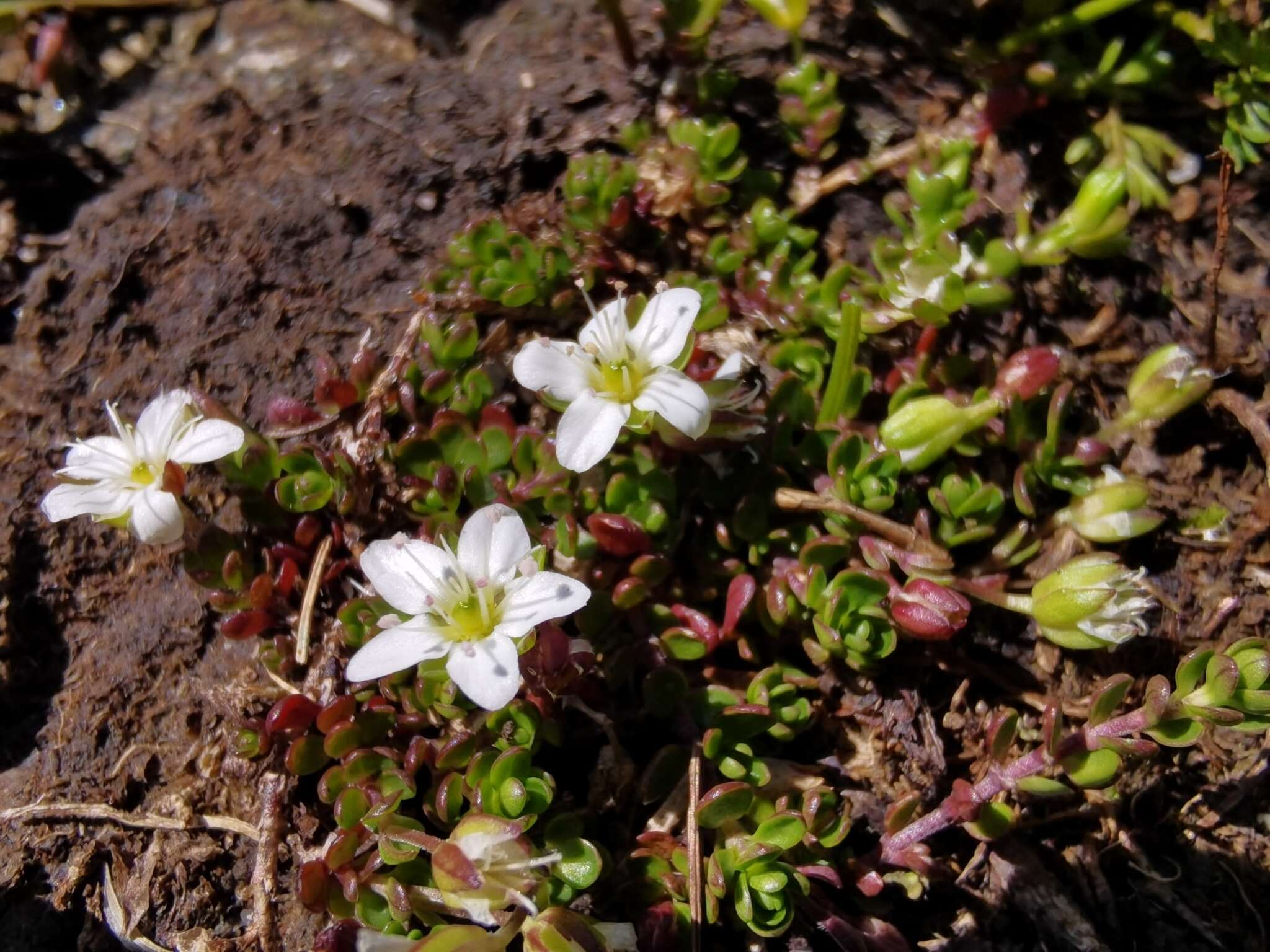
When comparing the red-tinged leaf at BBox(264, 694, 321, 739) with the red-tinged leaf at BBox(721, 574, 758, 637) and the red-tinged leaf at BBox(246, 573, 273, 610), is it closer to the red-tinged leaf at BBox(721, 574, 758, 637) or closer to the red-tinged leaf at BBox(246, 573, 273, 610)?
the red-tinged leaf at BBox(246, 573, 273, 610)

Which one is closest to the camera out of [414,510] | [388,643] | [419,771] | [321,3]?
[388,643]

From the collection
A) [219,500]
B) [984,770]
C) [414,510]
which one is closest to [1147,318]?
[984,770]

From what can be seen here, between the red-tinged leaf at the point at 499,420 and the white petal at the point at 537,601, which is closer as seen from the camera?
the white petal at the point at 537,601

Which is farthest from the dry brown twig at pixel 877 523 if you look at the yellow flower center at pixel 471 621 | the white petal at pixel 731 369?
the yellow flower center at pixel 471 621

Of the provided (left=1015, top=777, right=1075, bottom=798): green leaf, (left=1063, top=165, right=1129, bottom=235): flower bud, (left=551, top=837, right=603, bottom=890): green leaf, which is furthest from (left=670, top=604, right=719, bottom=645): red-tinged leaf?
(left=1063, top=165, right=1129, bottom=235): flower bud

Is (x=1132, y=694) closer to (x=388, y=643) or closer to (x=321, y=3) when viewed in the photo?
(x=388, y=643)

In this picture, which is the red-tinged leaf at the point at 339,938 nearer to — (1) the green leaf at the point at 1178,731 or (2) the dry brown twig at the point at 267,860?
(2) the dry brown twig at the point at 267,860
